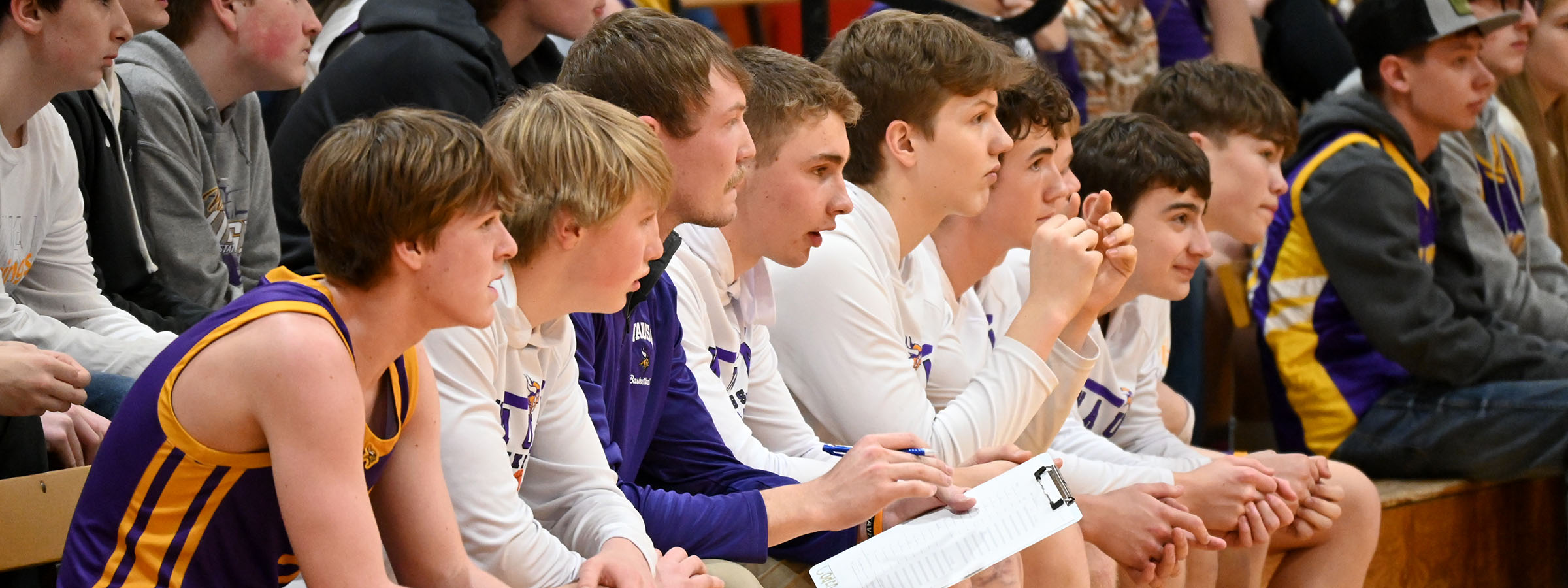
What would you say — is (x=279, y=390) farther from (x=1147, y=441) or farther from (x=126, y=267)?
(x=1147, y=441)

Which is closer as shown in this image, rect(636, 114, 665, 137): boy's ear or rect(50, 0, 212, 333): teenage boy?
rect(636, 114, 665, 137): boy's ear

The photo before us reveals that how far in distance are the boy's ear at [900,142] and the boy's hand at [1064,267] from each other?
296mm

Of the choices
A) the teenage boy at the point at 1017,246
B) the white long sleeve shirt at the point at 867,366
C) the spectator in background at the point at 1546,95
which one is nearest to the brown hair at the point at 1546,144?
the spectator in background at the point at 1546,95

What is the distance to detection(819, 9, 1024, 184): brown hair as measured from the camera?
9.00 ft

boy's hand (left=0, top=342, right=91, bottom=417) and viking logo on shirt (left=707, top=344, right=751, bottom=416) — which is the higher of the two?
boy's hand (left=0, top=342, right=91, bottom=417)

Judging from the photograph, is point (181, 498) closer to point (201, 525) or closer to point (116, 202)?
point (201, 525)

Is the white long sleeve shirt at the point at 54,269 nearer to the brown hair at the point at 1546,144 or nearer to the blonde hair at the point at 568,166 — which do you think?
the blonde hair at the point at 568,166

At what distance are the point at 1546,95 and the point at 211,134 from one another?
3.83 m

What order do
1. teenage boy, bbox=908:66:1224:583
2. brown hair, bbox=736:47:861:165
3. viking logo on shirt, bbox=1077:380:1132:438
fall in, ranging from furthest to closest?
viking logo on shirt, bbox=1077:380:1132:438, teenage boy, bbox=908:66:1224:583, brown hair, bbox=736:47:861:165

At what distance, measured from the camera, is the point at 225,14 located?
9.52ft

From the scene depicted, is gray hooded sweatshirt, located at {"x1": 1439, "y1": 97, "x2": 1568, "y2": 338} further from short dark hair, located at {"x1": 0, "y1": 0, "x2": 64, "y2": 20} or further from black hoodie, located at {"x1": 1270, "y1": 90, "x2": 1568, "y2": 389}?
short dark hair, located at {"x1": 0, "y1": 0, "x2": 64, "y2": 20}

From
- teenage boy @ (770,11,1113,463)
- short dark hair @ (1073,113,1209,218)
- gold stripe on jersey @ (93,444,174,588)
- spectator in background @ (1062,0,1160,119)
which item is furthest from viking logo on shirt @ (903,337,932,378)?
spectator in background @ (1062,0,1160,119)

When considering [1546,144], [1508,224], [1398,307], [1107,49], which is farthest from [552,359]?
[1546,144]

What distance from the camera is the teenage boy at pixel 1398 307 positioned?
361cm
